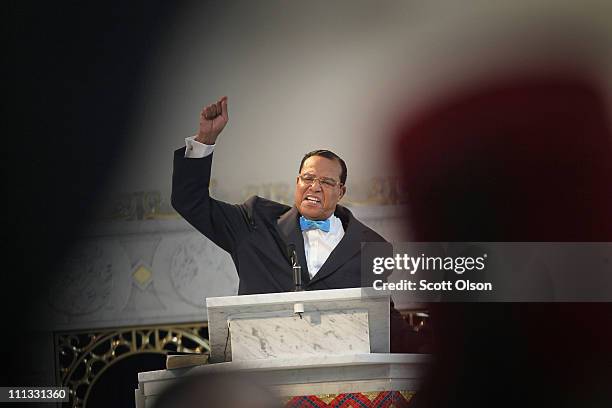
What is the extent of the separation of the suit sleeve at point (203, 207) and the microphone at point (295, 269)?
169 millimetres

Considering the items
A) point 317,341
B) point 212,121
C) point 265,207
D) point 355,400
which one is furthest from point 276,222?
point 355,400

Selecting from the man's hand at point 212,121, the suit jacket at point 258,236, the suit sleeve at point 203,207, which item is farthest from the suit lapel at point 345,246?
the man's hand at point 212,121

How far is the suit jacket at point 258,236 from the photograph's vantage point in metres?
3.52

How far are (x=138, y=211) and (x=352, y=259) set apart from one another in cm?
93

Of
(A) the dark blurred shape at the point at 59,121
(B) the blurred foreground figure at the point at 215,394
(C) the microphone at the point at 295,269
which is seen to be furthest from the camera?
(A) the dark blurred shape at the point at 59,121

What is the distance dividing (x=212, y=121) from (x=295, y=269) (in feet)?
2.28

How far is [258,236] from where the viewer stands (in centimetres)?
361

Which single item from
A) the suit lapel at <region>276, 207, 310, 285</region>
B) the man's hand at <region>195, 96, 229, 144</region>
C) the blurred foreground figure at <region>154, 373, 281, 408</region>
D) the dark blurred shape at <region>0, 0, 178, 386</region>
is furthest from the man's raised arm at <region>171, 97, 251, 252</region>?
the blurred foreground figure at <region>154, 373, 281, 408</region>

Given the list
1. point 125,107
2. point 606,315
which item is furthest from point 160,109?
point 606,315

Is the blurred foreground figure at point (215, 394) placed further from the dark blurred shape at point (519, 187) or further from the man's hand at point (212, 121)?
the dark blurred shape at point (519, 187)

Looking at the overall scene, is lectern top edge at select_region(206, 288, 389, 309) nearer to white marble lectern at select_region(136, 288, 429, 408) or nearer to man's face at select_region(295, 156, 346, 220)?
white marble lectern at select_region(136, 288, 429, 408)

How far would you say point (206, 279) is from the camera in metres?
4.22

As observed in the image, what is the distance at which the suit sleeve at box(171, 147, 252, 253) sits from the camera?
3576 mm

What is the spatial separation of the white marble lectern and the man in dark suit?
0.68 metres
